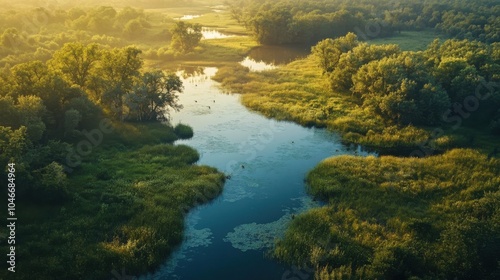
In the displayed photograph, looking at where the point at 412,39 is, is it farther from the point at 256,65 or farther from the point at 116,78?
Answer: the point at 116,78

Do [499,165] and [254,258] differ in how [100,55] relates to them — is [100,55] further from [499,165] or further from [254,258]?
[499,165]

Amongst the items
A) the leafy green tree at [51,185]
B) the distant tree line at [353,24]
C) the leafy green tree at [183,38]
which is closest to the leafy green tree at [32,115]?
the leafy green tree at [51,185]

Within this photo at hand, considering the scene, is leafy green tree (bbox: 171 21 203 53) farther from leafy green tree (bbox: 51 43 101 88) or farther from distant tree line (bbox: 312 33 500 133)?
distant tree line (bbox: 312 33 500 133)

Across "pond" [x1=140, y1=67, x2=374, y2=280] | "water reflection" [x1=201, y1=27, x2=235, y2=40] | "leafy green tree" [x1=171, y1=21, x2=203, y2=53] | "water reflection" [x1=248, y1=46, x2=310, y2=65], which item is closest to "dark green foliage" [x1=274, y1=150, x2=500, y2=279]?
"pond" [x1=140, y1=67, x2=374, y2=280]

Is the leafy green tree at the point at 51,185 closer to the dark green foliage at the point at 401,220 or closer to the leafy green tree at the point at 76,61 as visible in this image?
the dark green foliage at the point at 401,220

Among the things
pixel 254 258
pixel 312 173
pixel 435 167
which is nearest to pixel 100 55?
pixel 312 173

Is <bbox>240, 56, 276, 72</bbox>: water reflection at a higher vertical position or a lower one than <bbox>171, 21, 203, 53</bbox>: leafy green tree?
lower
